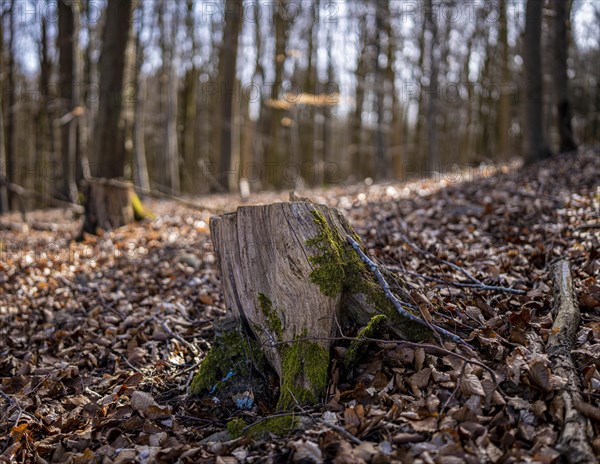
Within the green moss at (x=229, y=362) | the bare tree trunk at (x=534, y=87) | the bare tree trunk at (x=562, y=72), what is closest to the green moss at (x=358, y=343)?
the green moss at (x=229, y=362)

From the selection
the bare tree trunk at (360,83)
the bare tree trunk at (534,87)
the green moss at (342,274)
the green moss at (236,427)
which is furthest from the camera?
the bare tree trunk at (360,83)

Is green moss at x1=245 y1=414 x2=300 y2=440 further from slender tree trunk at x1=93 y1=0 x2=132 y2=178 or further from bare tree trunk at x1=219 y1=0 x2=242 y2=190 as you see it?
bare tree trunk at x1=219 y1=0 x2=242 y2=190

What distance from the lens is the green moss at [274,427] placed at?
2.82m

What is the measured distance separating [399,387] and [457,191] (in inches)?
223

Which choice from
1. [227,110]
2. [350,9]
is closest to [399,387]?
[227,110]

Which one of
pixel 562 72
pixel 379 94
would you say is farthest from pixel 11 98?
pixel 562 72

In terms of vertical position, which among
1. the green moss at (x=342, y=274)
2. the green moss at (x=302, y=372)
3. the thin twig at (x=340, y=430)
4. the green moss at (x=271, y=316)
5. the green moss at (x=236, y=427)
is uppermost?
the green moss at (x=342, y=274)

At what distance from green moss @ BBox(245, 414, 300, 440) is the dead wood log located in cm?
138

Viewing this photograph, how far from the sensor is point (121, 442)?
308 cm

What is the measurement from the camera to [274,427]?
2869 millimetres

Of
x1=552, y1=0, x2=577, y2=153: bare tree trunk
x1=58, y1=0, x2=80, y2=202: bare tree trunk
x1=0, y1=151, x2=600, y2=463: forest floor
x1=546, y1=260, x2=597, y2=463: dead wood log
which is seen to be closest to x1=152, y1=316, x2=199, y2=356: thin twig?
x1=0, y1=151, x2=600, y2=463: forest floor

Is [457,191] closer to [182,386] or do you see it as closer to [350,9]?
[182,386]

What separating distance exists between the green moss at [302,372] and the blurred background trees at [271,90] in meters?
7.67

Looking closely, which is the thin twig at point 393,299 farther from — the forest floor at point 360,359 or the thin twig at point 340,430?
the thin twig at point 340,430
